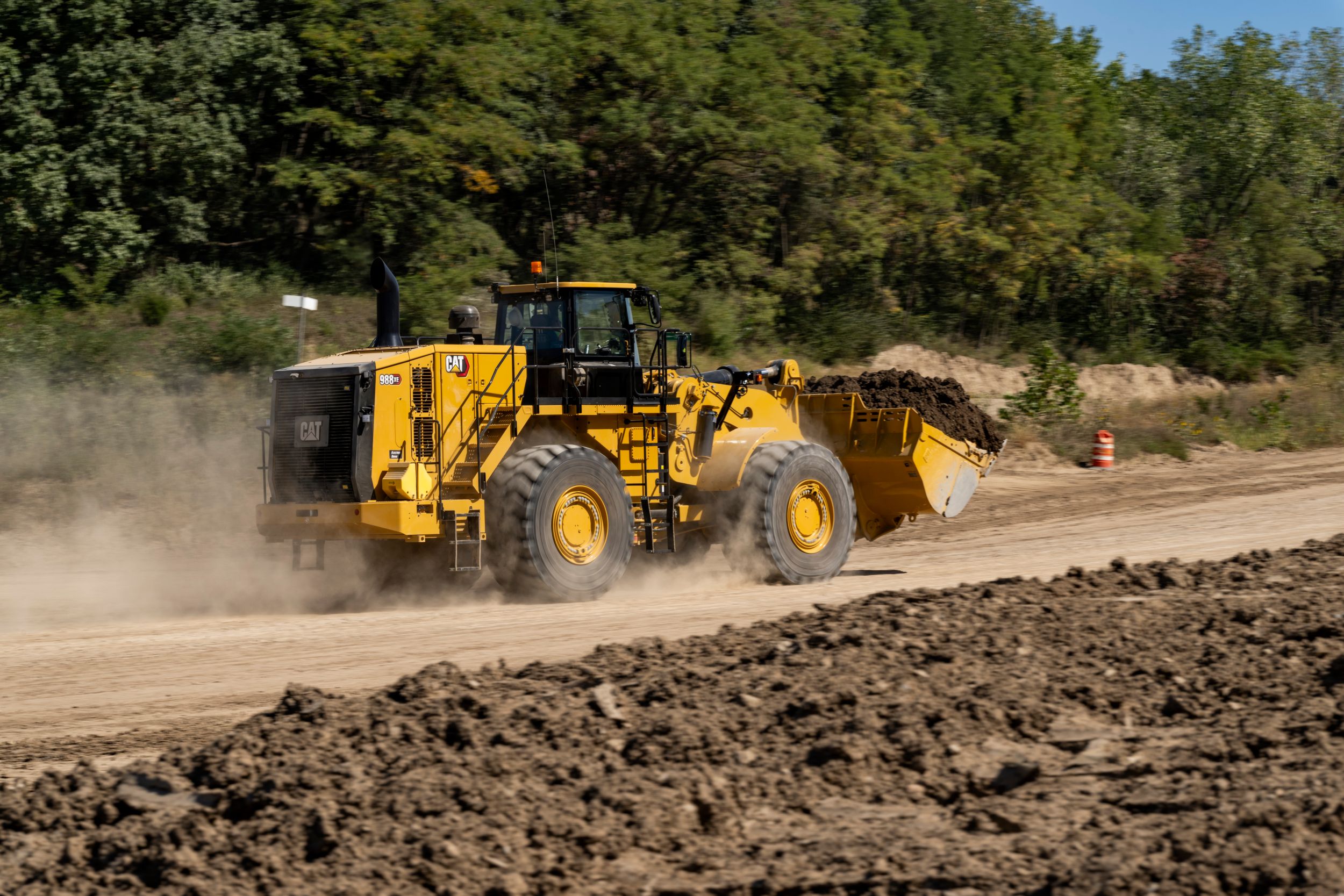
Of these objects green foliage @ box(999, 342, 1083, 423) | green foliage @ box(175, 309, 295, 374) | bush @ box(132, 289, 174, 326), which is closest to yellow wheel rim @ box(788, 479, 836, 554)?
green foliage @ box(175, 309, 295, 374)

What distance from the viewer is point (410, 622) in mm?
11062

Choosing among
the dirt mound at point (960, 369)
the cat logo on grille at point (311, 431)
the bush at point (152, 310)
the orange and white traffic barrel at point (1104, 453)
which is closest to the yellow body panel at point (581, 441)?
the cat logo on grille at point (311, 431)

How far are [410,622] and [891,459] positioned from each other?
5295 mm

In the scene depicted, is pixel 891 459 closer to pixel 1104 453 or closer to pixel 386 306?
pixel 386 306

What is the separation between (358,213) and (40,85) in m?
5.28

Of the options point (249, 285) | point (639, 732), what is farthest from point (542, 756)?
point (249, 285)

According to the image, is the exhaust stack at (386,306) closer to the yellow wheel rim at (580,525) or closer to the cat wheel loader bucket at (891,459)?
the yellow wheel rim at (580,525)

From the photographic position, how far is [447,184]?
24359 mm

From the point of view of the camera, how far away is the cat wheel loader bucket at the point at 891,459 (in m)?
13.9

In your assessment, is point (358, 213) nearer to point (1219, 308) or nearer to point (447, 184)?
point (447, 184)

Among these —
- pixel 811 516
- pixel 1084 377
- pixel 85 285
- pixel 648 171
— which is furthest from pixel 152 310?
pixel 1084 377

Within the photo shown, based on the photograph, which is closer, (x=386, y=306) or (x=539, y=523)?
(x=539, y=523)

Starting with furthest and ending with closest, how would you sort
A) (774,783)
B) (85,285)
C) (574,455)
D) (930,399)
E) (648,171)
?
1. (648,171)
2. (85,285)
3. (930,399)
4. (574,455)
5. (774,783)

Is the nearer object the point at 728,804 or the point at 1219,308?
the point at 728,804
